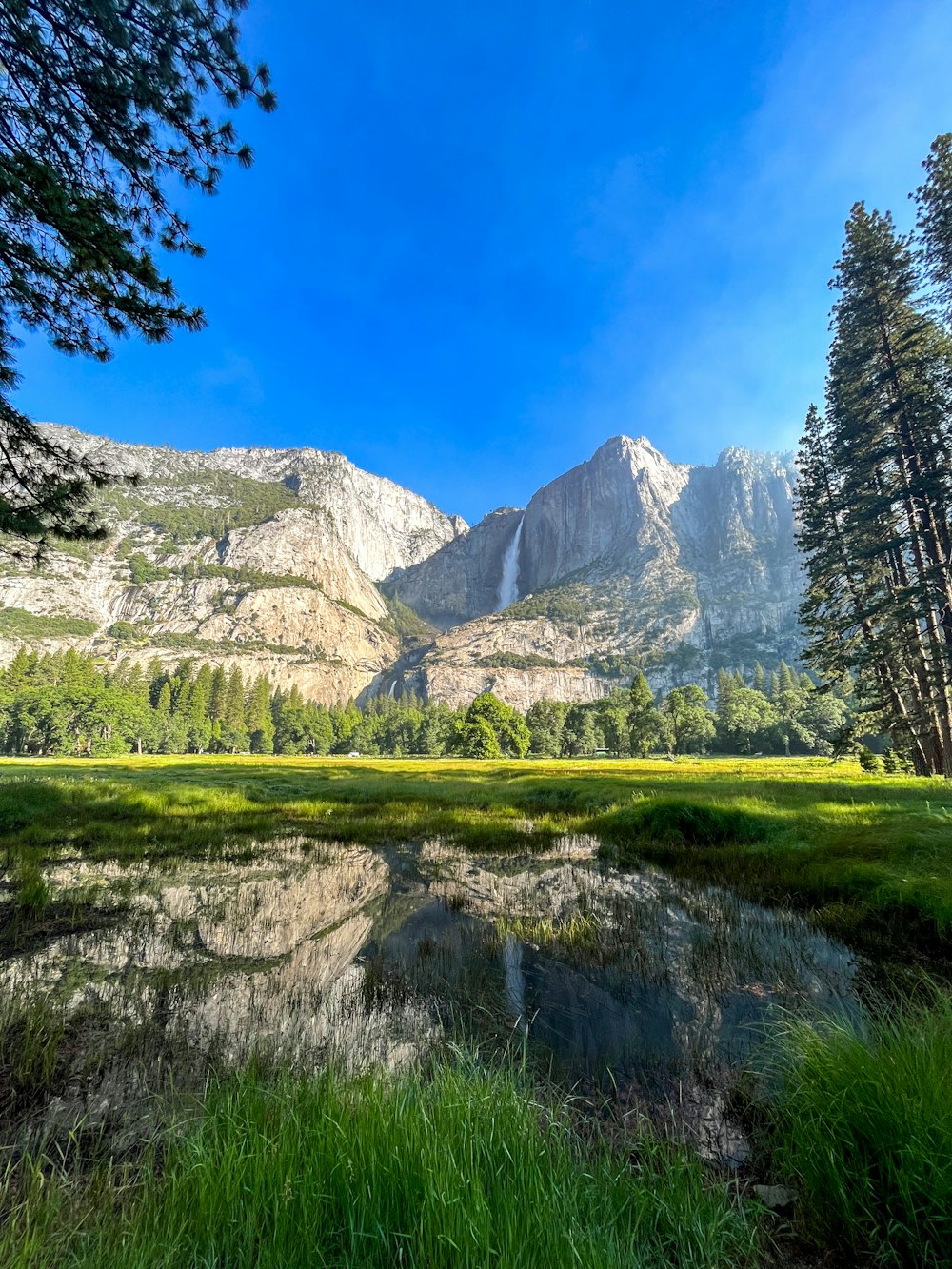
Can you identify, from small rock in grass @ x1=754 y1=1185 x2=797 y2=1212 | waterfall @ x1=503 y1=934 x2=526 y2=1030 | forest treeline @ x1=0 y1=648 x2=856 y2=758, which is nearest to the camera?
small rock in grass @ x1=754 y1=1185 x2=797 y2=1212

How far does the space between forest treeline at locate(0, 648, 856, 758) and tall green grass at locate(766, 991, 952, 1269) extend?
75.5 metres

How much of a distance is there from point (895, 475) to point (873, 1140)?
25.9 meters

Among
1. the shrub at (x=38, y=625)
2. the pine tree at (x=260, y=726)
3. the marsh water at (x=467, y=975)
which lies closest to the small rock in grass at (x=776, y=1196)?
the marsh water at (x=467, y=975)

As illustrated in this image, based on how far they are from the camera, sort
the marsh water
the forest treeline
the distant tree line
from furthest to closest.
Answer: the forest treeline
the distant tree line
the marsh water

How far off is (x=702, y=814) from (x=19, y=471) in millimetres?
17041

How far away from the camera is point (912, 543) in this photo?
20219 mm

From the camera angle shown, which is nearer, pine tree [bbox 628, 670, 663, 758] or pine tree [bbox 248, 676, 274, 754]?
pine tree [bbox 628, 670, 663, 758]

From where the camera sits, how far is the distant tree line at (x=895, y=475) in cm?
1836

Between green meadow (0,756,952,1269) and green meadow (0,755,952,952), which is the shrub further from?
green meadow (0,756,952,1269)

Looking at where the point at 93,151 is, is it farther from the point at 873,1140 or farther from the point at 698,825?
the point at 698,825

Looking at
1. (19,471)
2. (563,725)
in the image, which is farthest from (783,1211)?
(563,725)

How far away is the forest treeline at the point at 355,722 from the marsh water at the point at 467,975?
7150 cm

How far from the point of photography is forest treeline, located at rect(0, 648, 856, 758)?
277ft

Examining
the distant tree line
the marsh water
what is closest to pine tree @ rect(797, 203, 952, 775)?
the distant tree line
